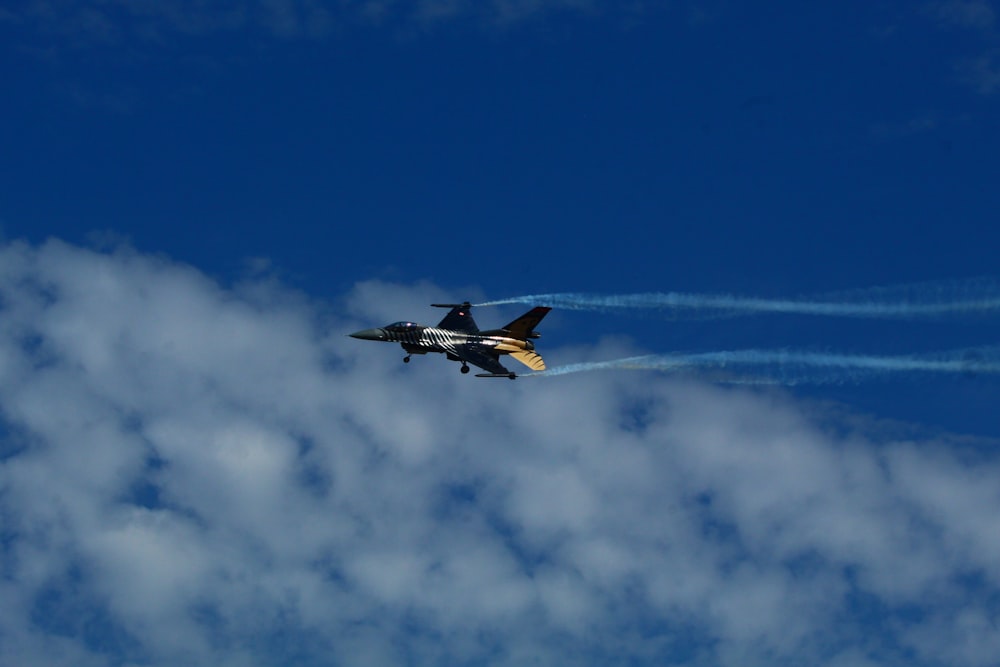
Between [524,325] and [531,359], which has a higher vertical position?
[524,325]

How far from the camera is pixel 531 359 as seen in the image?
345 ft

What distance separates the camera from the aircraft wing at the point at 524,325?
106 meters

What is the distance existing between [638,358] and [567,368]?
25.5 ft

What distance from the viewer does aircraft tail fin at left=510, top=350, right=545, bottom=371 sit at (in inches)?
4094

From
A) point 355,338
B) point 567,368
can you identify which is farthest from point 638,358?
point 355,338

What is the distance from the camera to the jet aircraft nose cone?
362 ft

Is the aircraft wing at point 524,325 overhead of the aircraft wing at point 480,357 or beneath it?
overhead

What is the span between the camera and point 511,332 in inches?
4203

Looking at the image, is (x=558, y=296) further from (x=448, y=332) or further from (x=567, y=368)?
(x=448, y=332)

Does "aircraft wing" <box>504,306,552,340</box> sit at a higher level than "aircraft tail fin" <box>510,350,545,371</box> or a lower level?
higher

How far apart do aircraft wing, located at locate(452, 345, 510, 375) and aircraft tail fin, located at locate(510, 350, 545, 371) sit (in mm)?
2039

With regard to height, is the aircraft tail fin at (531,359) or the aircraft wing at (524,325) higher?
the aircraft wing at (524,325)

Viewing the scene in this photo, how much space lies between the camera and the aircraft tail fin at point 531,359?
10400cm

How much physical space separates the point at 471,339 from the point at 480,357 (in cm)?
297
